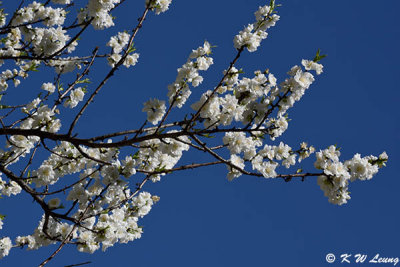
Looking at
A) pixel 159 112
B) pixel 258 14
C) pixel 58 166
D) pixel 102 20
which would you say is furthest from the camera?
pixel 58 166

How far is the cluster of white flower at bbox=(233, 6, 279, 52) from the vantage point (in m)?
3.53

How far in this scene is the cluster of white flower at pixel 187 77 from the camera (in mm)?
3594

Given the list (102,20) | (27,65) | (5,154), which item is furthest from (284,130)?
(27,65)

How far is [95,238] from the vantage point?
14.4 ft

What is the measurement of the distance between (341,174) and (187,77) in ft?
5.42

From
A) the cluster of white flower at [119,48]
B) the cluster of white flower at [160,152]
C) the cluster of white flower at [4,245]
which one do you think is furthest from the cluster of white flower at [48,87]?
the cluster of white flower at [4,245]

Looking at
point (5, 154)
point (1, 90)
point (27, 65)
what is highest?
point (27, 65)

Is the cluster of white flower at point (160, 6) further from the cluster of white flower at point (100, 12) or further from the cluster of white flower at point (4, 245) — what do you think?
the cluster of white flower at point (4, 245)

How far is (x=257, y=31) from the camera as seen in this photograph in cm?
379

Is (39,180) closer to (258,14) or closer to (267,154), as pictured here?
(267,154)

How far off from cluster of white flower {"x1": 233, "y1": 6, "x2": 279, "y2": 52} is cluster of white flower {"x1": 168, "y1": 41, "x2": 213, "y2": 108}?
359 millimetres

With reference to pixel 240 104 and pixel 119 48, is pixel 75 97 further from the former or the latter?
pixel 240 104

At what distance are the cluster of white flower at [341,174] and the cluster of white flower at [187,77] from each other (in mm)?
1442

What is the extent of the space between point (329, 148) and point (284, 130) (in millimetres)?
605
